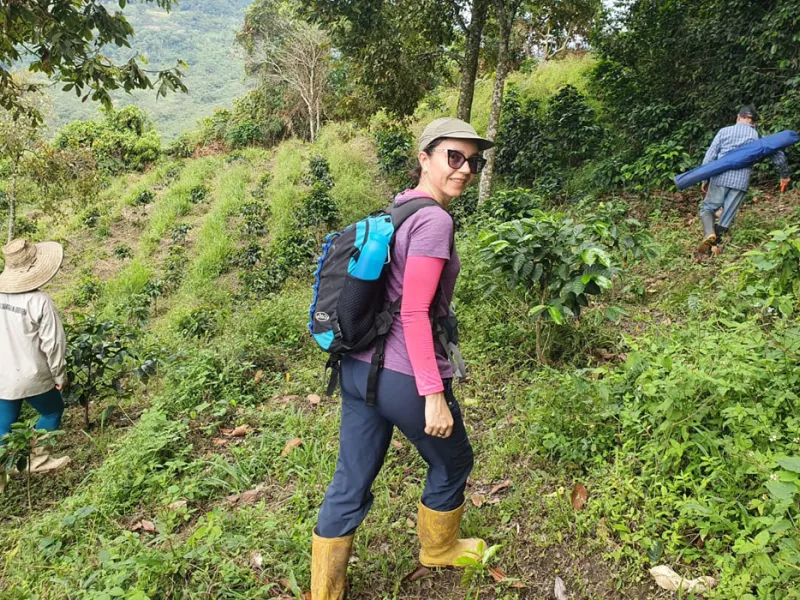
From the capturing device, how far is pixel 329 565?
2.05 m

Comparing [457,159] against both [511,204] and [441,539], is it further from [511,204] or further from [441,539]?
[511,204]

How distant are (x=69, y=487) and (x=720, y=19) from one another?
10318 millimetres

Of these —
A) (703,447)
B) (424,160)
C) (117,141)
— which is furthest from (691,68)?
(117,141)

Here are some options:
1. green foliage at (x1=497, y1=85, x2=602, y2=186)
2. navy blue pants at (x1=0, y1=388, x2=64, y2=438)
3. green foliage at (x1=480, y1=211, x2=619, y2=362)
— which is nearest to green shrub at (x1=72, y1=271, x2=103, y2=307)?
navy blue pants at (x1=0, y1=388, x2=64, y2=438)

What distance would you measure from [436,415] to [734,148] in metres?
5.28

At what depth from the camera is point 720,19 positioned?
7984 mm

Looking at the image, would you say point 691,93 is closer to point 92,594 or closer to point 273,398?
point 273,398

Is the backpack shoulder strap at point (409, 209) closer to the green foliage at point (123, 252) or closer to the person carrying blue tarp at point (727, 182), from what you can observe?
the person carrying blue tarp at point (727, 182)

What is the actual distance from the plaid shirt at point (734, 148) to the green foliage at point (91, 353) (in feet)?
19.9

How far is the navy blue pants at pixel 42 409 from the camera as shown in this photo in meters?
3.57

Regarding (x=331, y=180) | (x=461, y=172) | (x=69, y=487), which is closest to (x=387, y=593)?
(x=461, y=172)

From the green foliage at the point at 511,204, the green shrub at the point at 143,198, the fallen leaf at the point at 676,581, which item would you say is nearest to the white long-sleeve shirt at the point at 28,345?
the fallen leaf at the point at 676,581

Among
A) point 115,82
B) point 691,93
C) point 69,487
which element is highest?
point 691,93

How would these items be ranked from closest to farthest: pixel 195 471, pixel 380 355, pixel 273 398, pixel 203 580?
pixel 380 355 < pixel 203 580 < pixel 195 471 < pixel 273 398
